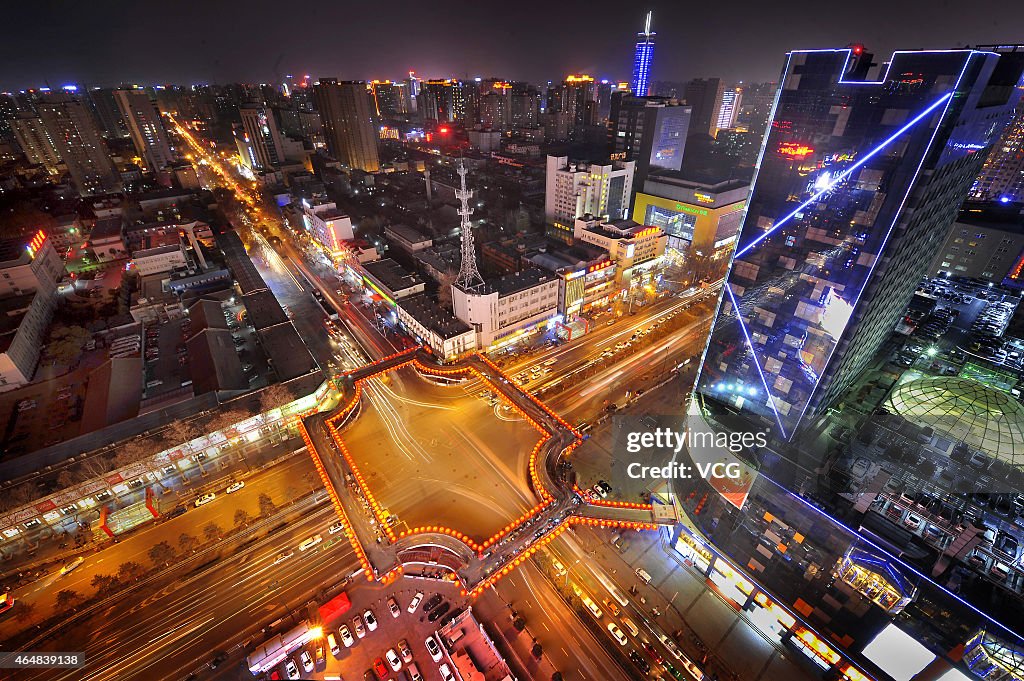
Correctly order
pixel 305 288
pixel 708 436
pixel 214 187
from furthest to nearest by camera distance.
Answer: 1. pixel 214 187
2. pixel 305 288
3. pixel 708 436

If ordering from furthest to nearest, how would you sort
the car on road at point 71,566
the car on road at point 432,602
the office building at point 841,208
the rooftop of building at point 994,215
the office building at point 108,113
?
the office building at point 108,113
the rooftop of building at point 994,215
the car on road at point 71,566
the car on road at point 432,602
the office building at point 841,208

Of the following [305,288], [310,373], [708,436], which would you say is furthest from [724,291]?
[305,288]

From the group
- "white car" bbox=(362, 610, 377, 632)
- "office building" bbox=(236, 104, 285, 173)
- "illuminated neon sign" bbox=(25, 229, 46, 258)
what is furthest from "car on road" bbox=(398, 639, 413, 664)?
"office building" bbox=(236, 104, 285, 173)

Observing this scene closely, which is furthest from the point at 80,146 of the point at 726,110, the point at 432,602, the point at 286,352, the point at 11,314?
the point at 726,110

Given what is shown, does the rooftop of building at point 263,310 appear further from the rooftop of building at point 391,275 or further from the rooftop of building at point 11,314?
the rooftop of building at point 11,314

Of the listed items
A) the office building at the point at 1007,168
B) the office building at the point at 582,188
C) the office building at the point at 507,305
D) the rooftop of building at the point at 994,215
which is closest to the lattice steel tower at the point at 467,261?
the office building at the point at 507,305

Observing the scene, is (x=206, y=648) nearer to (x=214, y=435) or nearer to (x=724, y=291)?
(x=214, y=435)
